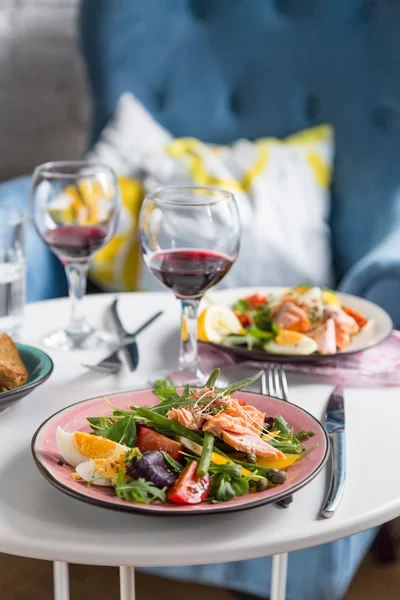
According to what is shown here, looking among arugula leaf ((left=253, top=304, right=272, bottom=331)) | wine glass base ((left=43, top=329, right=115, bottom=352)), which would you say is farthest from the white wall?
arugula leaf ((left=253, top=304, right=272, bottom=331))

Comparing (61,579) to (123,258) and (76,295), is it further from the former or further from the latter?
(123,258)

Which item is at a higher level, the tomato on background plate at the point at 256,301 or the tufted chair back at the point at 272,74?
the tufted chair back at the point at 272,74

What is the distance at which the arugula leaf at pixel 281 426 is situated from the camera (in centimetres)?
83

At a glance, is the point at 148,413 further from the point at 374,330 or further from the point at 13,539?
the point at 374,330

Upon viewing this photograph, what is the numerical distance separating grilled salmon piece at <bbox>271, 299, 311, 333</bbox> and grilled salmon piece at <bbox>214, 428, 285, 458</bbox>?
0.43m

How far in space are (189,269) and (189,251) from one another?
3 cm

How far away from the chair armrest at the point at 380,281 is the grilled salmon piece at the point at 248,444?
3.79 feet

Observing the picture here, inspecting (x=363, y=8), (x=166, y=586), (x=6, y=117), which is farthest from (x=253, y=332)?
(x=6, y=117)


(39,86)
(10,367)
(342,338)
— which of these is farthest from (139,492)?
(39,86)

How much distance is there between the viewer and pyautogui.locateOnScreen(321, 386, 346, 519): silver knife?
76 centimetres

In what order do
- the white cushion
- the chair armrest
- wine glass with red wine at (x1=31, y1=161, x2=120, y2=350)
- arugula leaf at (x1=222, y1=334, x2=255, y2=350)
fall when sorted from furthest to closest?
the white cushion < the chair armrest < wine glass with red wine at (x1=31, y1=161, x2=120, y2=350) < arugula leaf at (x1=222, y1=334, x2=255, y2=350)

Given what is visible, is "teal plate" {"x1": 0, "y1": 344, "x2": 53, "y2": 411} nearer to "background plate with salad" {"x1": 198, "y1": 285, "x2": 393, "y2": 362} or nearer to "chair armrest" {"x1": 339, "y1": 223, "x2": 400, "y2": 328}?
"background plate with salad" {"x1": 198, "y1": 285, "x2": 393, "y2": 362}

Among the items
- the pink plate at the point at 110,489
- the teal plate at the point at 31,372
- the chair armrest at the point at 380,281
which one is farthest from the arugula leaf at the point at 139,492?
the chair armrest at the point at 380,281

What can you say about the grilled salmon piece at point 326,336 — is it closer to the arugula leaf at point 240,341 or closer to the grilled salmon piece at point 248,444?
the arugula leaf at point 240,341
